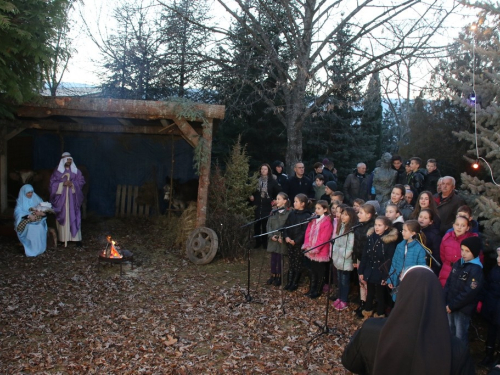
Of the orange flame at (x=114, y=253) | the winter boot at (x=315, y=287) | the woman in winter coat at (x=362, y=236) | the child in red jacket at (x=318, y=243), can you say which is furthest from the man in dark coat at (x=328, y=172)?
the orange flame at (x=114, y=253)

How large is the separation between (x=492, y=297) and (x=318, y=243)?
8.26 ft

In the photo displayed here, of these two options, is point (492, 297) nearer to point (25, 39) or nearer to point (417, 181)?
point (417, 181)

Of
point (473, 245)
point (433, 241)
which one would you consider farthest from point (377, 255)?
point (473, 245)

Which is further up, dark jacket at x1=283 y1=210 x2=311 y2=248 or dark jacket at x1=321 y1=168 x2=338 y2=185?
dark jacket at x1=321 y1=168 x2=338 y2=185

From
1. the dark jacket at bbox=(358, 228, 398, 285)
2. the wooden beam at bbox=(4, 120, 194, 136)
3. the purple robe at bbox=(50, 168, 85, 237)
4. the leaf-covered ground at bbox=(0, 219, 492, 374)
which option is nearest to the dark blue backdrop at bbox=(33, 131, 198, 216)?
the wooden beam at bbox=(4, 120, 194, 136)

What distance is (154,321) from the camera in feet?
20.6

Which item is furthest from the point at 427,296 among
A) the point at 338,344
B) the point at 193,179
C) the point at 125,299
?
the point at 193,179

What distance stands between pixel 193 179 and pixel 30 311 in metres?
8.09

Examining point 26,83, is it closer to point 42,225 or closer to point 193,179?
point 42,225

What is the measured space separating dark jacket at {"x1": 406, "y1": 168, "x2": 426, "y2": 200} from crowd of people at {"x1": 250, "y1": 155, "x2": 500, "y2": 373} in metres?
0.02

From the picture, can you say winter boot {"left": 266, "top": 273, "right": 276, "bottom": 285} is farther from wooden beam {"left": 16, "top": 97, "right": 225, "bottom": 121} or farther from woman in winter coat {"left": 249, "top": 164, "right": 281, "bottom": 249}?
wooden beam {"left": 16, "top": 97, "right": 225, "bottom": 121}

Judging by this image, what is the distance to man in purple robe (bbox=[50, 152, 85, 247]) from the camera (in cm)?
1027

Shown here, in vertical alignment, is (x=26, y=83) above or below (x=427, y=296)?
above

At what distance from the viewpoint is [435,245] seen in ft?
19.7
